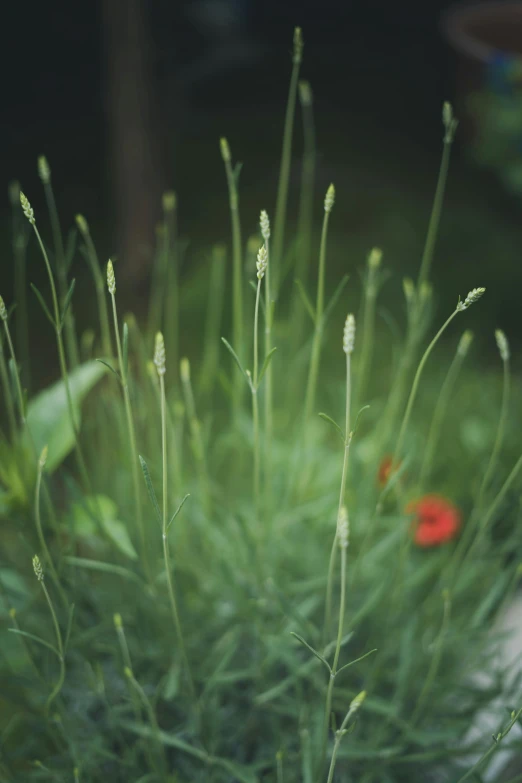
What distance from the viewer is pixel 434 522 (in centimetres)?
81

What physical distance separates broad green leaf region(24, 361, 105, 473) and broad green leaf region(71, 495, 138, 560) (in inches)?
1.7

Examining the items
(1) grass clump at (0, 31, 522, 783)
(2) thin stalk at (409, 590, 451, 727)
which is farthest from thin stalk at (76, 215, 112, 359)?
(2) thin stalk at (409, 590, 451, 727)

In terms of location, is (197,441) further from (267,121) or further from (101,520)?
(267,121)

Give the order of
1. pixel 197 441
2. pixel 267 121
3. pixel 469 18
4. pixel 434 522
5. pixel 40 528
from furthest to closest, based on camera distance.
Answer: pixel 267 121, pixel 469 18, pixel 434 522, pixel 197 441, pixel 40 528

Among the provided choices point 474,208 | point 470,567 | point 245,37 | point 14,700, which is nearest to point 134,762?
point 14,700

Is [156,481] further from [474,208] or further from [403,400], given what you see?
[474,208]

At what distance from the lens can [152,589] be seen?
542mm

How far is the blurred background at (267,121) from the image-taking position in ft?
4.24

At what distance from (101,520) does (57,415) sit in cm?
11

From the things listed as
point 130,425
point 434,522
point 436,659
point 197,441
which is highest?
point 130,425

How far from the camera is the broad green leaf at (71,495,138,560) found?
495 mm

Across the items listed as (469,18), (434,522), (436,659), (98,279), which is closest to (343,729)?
(436,659)

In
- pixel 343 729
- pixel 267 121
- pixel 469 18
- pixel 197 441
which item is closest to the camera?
pixel 343 729

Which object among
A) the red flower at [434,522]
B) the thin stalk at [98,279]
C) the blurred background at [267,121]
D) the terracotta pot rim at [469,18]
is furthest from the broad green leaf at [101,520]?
the terracotta pot rim at [469,18]
